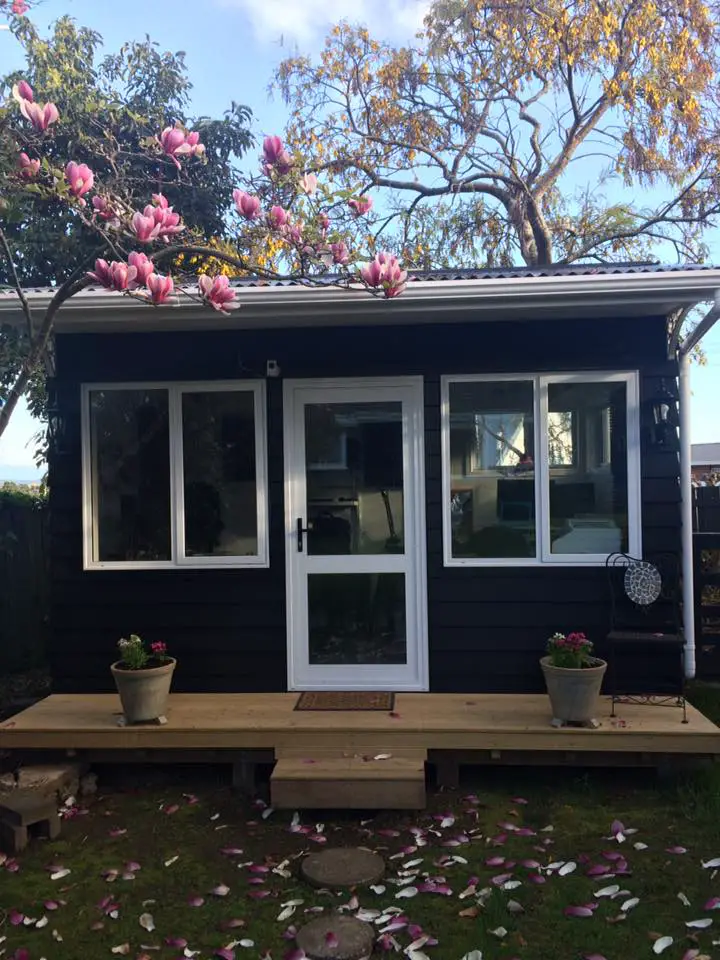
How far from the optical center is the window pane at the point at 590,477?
4.43 meters

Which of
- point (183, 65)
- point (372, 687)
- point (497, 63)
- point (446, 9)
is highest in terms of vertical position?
point (446, 9)

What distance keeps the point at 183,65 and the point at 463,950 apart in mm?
9812

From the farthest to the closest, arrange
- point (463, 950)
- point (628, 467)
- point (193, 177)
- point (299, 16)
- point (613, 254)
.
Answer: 1. point (613, 254)
2. point (299, 16)
3. point (193, 177)
4. point (628, 467)
5. point (463, 950)

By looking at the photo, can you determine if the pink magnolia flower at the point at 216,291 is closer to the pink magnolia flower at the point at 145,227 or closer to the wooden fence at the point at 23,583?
the pink magnolia flower at the point at 145,227

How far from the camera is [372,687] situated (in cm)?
452

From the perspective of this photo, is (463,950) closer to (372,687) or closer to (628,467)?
(372,687)

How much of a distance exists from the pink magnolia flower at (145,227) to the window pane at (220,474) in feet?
6.39

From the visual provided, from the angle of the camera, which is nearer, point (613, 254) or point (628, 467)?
point (628, 467)

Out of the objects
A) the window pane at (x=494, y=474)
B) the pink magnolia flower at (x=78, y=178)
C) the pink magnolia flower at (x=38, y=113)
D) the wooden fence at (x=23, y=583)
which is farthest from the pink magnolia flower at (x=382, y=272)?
the wooden fence at (x=23, y=583)

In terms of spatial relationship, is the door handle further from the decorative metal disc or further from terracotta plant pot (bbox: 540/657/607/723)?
the decorative metal disc

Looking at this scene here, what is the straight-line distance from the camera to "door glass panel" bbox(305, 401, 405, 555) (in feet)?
14.9

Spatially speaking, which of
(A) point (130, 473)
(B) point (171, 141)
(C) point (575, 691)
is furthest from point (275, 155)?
(C) point (575, 691)

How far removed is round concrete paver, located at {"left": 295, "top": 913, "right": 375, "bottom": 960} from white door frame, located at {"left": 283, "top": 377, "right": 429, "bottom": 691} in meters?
1.80

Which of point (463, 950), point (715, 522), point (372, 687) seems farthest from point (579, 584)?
point (463, 950)
